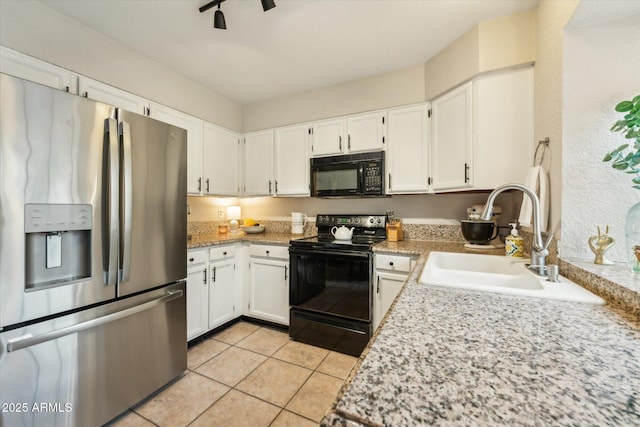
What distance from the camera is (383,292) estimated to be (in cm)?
201

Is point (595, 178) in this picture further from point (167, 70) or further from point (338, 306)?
point (167, 70)

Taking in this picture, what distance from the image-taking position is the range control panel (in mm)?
2525

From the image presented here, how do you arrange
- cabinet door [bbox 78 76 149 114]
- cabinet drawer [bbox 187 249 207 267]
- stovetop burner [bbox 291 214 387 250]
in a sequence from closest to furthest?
cabinet door [bbox 78 76 149 114] < cabinet drawer [bbox 187 249 207 267] < stovetop burner [bbox 291 214 387 250]

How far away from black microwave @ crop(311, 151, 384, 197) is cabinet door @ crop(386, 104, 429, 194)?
0.11m

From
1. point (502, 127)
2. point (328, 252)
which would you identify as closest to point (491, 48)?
point (502, 127)

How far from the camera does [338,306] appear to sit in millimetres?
2143

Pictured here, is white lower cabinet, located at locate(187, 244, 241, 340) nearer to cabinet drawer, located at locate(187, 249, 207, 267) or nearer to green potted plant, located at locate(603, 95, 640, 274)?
cabinet drawer, located at locate(187, 249, 207, 267)

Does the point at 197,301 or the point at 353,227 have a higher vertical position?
the point at 353,227

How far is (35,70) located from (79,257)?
3.99 ft

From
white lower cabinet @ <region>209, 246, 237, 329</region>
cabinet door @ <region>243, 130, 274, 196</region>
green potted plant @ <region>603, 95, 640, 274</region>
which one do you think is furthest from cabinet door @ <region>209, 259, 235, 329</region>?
green potted plant @ <region>603, 95, 640, 274</region>

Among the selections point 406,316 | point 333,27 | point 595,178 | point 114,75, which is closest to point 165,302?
point 406,316

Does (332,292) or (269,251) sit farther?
(269,251)

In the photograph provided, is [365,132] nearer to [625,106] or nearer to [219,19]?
[219,19]

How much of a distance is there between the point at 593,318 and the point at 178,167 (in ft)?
6.86
